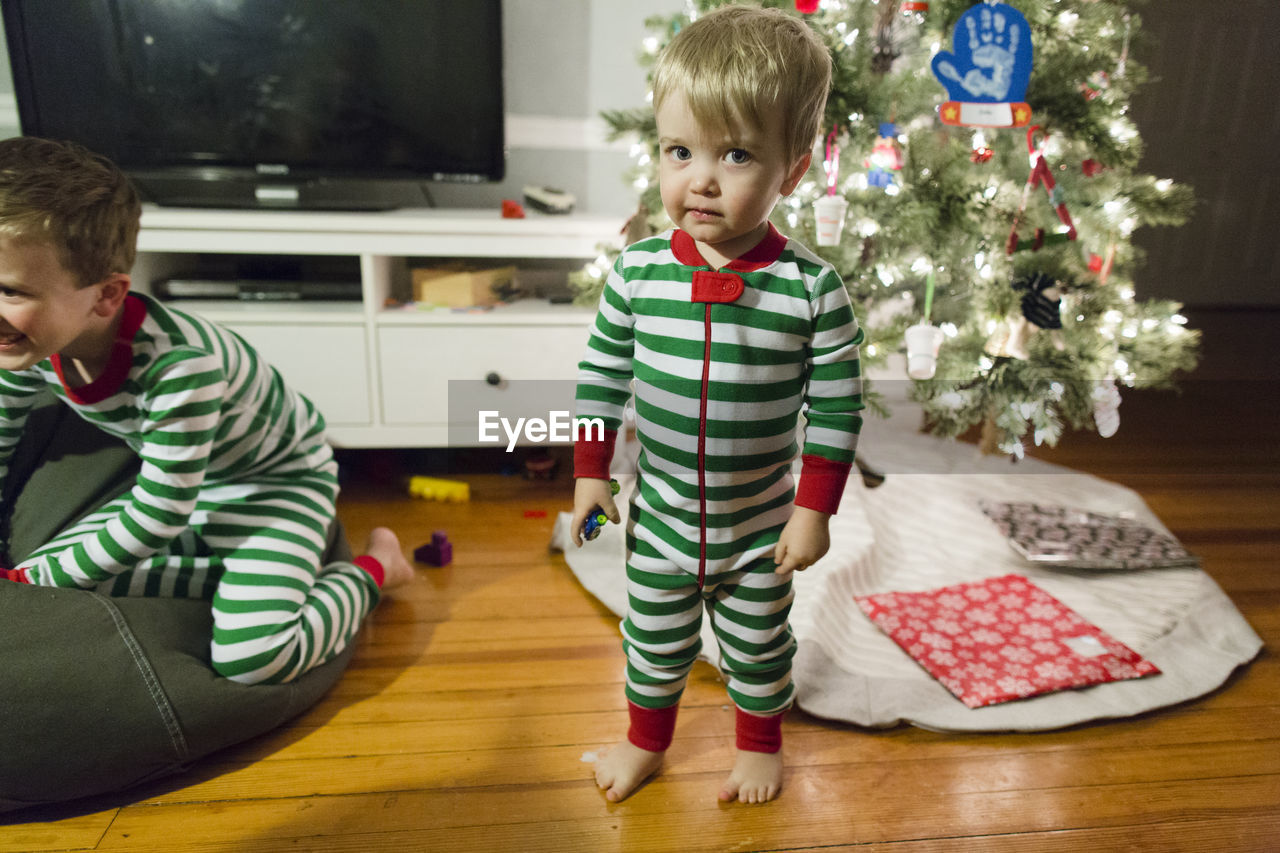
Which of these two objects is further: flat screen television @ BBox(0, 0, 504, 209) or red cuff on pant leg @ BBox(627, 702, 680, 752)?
flat screen television @ BBox(0, 0, 504, 209)

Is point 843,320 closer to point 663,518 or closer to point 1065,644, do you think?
point 663,518

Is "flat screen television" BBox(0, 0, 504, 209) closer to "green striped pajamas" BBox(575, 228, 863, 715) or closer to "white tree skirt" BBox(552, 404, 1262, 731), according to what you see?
"white tree skirt" BBox(552, 404, 1262, 731)

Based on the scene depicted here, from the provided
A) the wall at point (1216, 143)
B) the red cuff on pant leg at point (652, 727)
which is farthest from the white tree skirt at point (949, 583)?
the wall at point (1216, 143)

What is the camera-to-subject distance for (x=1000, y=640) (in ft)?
4.50

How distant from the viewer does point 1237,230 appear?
3811mm

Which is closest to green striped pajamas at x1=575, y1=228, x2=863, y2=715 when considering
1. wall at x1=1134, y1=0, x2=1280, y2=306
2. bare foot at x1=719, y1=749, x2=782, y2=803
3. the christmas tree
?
bare foot at x1=719, y1=749, x2=782, y2=803

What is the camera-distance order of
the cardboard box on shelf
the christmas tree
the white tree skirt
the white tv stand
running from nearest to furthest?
1. the white tree skirt
2. the christmas tree
3. the white tv stand
4. the cardboard box on shelf

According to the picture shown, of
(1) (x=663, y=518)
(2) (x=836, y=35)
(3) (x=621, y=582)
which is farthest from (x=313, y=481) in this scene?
(2) (x=836, y=35)

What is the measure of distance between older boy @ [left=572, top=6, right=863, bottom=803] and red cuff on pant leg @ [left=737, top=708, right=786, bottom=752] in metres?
0.02

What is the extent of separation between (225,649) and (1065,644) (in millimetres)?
1254

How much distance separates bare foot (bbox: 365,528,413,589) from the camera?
144 cm

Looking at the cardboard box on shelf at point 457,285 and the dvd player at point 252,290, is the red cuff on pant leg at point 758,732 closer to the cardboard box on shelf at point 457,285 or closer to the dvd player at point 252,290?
the cardboard box on shelf at point 457,285

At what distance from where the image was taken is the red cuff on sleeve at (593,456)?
3.03 ft

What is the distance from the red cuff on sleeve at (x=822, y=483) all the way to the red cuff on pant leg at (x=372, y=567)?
2.63 feet
